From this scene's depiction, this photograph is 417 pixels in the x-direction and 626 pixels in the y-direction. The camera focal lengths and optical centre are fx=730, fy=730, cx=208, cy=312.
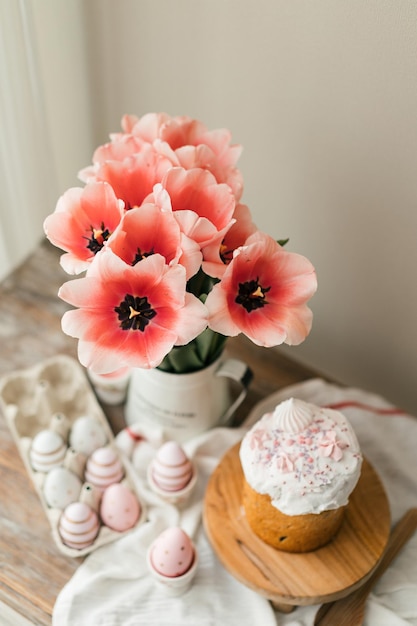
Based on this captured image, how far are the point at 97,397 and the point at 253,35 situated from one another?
58cm

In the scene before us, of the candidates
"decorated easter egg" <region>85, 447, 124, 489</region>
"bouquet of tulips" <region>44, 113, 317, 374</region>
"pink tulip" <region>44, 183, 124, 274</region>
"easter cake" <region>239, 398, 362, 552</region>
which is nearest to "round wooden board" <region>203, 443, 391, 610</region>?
"easter cake" <region>239, 398, 362, 552</region>

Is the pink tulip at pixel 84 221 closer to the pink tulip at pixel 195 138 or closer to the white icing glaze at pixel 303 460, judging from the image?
the pink tulip at pixel 195 138

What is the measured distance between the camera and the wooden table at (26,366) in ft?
3.04

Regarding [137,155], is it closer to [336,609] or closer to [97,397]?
[97,397]

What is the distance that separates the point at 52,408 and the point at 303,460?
0.43 metres

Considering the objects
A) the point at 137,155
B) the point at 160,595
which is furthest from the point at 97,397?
the point at 137,155

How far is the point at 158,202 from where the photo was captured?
794 millimetres

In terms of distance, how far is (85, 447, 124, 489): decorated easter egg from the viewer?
3.24ft

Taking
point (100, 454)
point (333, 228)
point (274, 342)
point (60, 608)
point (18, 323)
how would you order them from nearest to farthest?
point (274, 342) → point (60, 608) → point (100, 454) → point (333, 228) → point (18, 323)

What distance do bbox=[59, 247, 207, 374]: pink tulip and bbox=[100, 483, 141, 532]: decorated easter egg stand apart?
0.28 meters

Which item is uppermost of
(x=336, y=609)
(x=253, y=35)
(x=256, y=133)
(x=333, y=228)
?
(x=253, y=35)

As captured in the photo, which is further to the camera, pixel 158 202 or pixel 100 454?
pixel 100 454

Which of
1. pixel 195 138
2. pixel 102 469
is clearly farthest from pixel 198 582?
pixel 195 138

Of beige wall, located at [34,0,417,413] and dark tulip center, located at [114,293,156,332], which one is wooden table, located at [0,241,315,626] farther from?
dark tulip center, located at [114,293,156,332]
